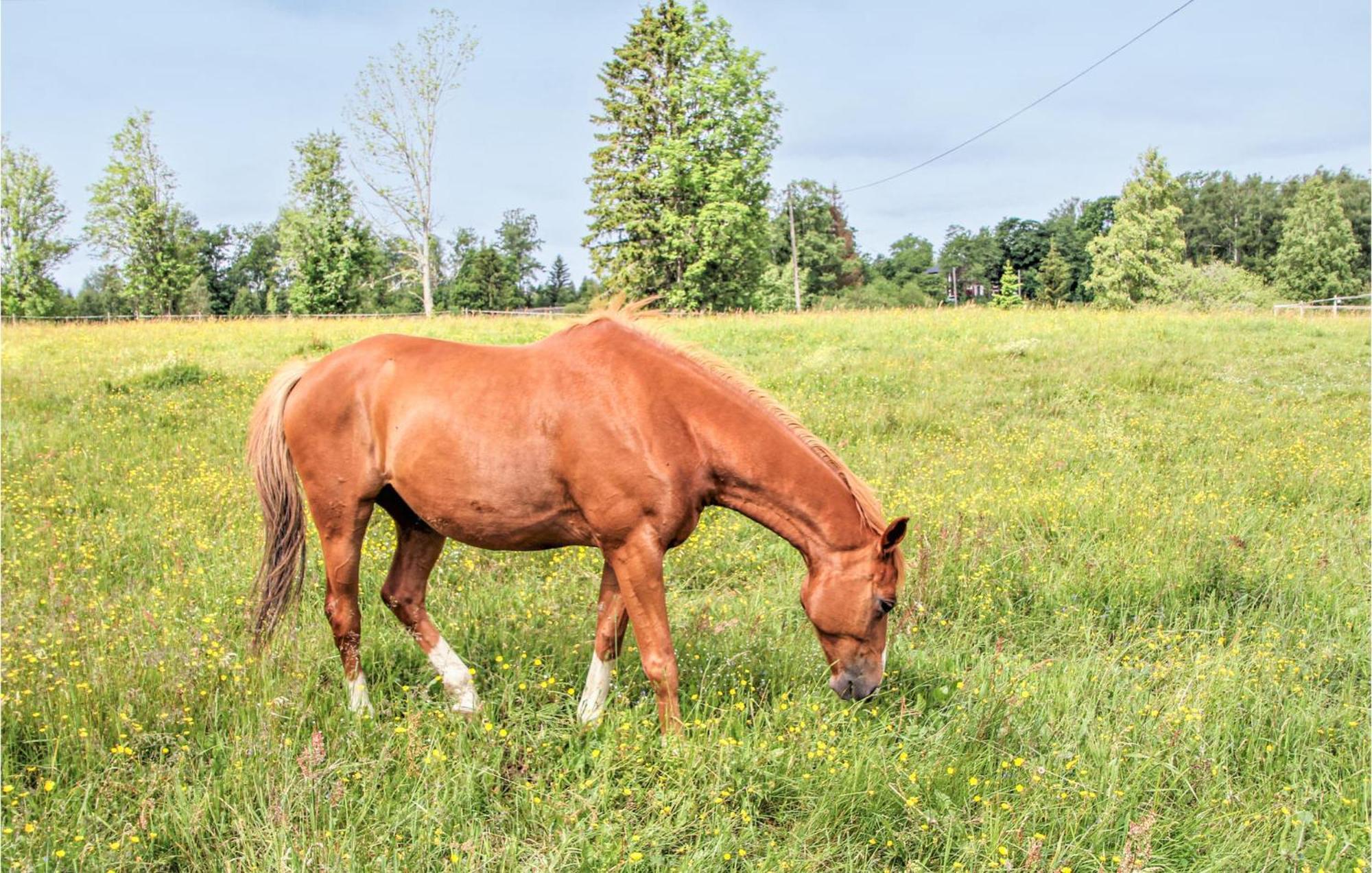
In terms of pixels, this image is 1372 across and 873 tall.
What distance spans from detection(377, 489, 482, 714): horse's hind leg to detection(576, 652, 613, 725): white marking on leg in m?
0.55

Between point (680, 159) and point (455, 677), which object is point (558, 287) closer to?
point (680, 159)

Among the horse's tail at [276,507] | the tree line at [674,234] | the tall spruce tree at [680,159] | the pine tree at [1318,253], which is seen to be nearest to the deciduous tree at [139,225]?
the tree line at [674,234]

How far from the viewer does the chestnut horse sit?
355cm

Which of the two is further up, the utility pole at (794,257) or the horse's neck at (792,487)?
the utility pole at (794,257)

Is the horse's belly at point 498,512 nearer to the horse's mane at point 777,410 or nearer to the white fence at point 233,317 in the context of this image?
the horse's mane at point 777,410

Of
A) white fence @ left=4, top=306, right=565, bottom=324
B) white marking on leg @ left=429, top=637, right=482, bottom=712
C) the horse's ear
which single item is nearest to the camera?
the horse's ear

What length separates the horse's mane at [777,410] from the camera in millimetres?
3664

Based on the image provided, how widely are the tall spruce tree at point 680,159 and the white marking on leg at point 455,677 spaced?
32.7 m

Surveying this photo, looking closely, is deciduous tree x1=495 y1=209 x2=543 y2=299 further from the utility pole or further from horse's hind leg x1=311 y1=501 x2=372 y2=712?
horse's hind leg x1=311 y1=501 x2=372 y2=712

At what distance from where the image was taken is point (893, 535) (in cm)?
350

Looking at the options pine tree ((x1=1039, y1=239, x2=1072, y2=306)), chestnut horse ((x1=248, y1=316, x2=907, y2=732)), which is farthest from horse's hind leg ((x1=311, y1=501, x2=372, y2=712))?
pine tree ((x1=1039, y1=239, x2=1072, y2=306))

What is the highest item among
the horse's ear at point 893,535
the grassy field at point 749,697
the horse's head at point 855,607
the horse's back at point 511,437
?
the horse's back at point 511,437

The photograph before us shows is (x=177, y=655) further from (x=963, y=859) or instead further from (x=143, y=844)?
(x=963, y=859)

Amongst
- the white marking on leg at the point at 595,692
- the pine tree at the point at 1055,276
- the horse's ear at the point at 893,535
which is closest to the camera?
the horse's ear at the point at 893,535
